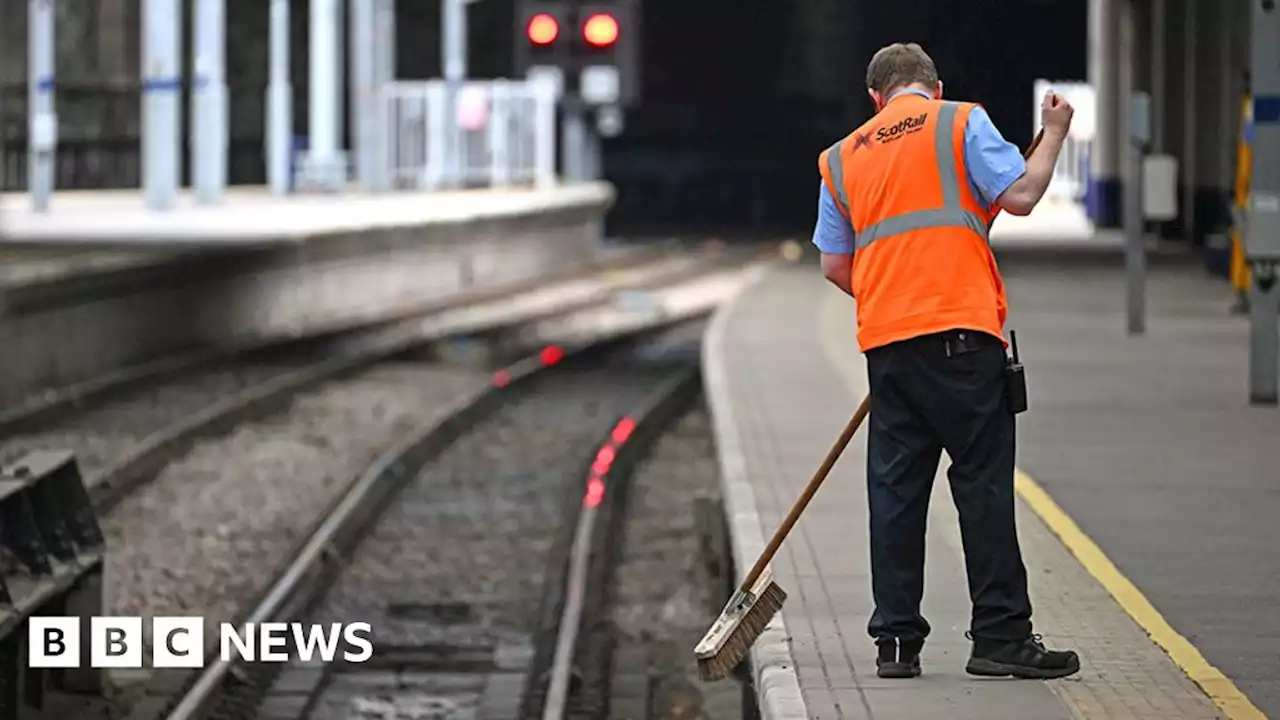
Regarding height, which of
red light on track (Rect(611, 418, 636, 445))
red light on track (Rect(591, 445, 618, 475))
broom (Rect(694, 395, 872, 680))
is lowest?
red light on track (Rect(611, 418, 636, 445))

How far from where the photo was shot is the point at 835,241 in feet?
23.4

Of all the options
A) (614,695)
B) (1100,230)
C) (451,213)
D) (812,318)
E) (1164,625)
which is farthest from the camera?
(1100,230)

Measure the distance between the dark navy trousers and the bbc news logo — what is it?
10.5 ft

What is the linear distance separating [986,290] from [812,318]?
54.5 feet

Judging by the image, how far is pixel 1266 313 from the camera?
14.6 meters

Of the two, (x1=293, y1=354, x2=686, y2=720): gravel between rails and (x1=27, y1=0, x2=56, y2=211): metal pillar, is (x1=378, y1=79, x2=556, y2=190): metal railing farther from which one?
(x1=293, y1=354, x2=686, y2=720): gravel between rails

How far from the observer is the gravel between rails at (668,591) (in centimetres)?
973

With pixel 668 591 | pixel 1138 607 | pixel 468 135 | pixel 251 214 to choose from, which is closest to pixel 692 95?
pixel 468 135

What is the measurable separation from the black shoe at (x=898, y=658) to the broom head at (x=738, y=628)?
12.7 inches

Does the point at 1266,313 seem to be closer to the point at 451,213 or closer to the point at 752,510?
the point at 752,510

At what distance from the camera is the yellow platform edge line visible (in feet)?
23.2

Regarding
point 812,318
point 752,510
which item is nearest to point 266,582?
point 752,510

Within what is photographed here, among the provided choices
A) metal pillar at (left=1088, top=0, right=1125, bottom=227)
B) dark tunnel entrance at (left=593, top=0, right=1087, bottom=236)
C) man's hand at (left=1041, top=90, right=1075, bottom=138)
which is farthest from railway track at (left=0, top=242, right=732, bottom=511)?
dark tunnel entrance at (left=593, top=0, right=1087, bottom=236)

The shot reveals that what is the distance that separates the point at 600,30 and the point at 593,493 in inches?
669
